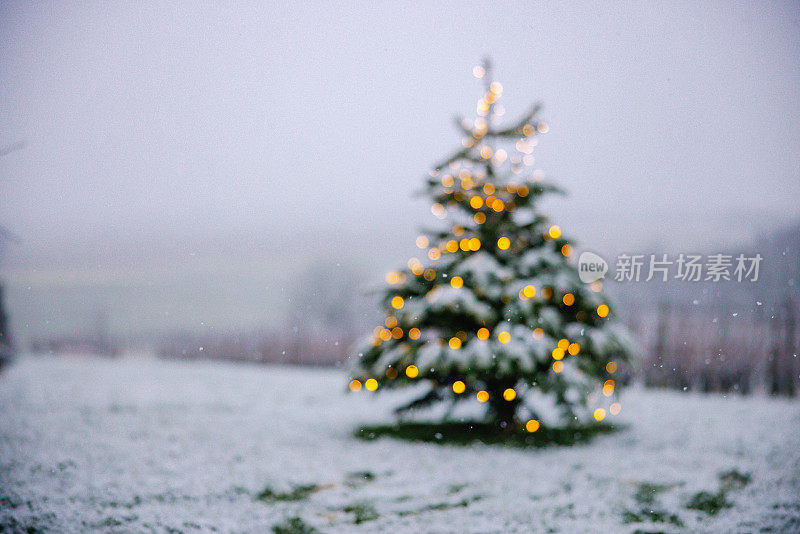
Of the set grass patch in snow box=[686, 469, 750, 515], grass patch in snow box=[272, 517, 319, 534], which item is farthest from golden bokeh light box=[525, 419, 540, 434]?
grass patch in snow box=[272, 517, 319, 534]

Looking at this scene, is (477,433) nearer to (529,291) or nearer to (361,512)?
(529,291)

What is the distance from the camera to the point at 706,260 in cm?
573

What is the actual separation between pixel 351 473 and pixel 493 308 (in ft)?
7.97

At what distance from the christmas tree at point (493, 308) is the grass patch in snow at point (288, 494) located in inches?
67.0

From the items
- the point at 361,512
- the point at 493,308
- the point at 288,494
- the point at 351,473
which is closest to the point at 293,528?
the point at 361,512

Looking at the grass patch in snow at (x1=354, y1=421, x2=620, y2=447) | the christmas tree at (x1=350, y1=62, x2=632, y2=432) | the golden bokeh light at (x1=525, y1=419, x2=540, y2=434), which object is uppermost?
the christmas tree at (x1=350, y1=62, x2=632, y2=432)

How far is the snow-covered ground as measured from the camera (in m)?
3.79

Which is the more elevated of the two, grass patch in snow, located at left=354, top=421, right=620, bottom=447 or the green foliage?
the green foliage

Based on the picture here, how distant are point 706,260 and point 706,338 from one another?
7087 millimetres

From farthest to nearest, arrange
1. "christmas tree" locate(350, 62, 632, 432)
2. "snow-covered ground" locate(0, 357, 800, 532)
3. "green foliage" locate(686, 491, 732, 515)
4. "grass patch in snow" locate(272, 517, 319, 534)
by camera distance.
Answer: "christmas tree" locate(350, 62, 632, 432)
"green foliage" locate(686, 491, 732, 515)
"snow-covered ground" locate(0, 357, 800, 532)
"grass patch in snow" locate(272, 517, 319, 534)

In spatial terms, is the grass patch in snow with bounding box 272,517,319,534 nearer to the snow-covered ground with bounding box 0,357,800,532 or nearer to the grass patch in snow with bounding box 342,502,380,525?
the snow-covered ground with bounding box 0,357,800,532

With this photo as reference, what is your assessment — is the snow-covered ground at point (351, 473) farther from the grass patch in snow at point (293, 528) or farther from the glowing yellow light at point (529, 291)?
the glowing yellow light at point (529, 291)

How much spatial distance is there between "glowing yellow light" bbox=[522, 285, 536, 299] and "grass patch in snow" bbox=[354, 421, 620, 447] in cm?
175

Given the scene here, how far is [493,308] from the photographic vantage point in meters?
6.05
